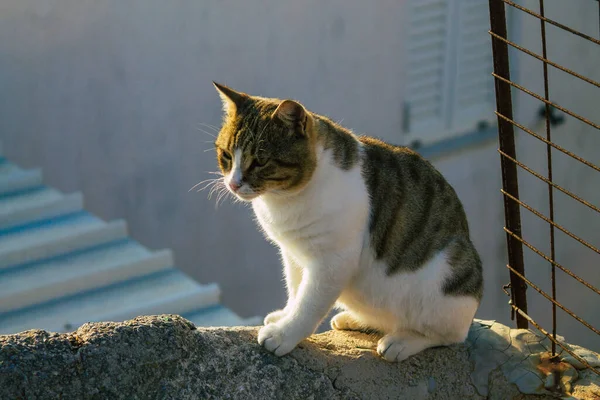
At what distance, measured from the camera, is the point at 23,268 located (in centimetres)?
291

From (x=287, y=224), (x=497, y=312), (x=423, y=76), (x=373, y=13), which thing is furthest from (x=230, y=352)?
(x=497, y=312)

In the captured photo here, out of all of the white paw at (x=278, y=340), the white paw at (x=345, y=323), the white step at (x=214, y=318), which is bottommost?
the white step at (x=214, y=318)

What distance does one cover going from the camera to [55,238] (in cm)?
297

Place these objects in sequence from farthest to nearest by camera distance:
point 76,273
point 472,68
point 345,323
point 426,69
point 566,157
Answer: point 566,157 < point 472,68 < point 426,69 < point 76,273 < point 345,323

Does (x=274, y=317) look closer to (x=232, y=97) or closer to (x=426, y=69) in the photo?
(x=232, y=97)

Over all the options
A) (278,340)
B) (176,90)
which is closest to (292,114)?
(278,340)

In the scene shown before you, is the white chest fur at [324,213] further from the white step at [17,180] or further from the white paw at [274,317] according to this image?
the white step at [17,180]

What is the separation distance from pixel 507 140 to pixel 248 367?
0.74 meters

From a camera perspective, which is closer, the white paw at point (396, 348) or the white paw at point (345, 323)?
the white paw at point (396, 348)

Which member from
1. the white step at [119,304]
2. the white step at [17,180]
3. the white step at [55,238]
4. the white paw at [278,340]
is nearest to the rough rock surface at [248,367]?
the white paw at [278,340]

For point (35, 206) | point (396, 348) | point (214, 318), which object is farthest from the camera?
point (35, 206)

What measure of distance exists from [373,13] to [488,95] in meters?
1.02

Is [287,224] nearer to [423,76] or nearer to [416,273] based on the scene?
[416,273]

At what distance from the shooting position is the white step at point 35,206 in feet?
10.0
